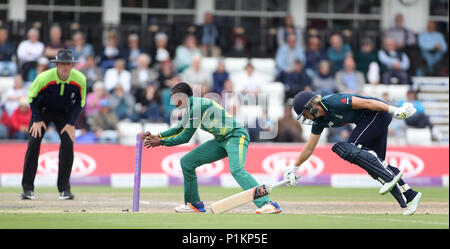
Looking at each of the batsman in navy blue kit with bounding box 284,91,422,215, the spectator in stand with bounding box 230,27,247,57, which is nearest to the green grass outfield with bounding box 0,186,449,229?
the batsman in navy blue kit with bounding box 284,91,422,215

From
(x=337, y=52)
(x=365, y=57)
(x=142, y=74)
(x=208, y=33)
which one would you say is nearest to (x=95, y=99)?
(x=142, y=74)

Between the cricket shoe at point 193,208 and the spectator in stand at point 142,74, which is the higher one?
the spectator in stand at point 142,74

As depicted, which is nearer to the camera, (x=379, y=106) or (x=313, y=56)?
(x=379, y=106)

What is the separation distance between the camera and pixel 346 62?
24.4 meters

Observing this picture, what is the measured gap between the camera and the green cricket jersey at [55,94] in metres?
14.3

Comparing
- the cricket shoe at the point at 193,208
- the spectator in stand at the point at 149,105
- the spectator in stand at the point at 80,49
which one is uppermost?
the spectator in stand at the point at 80,49

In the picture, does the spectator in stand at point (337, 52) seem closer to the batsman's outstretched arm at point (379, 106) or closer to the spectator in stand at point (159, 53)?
the spectator in stand at point (159, 53)

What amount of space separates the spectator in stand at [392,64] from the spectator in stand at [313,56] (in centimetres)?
171

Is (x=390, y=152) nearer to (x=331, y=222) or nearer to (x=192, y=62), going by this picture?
(x=192, y=62)

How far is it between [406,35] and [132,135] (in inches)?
377

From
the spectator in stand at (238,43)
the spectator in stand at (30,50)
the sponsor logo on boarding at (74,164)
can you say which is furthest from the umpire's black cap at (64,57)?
the spectator in stand at (238,43)

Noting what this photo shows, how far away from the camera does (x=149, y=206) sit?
13398 millimetres

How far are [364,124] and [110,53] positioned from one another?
13239 millimetres

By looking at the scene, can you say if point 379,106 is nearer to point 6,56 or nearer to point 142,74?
point 142,74
